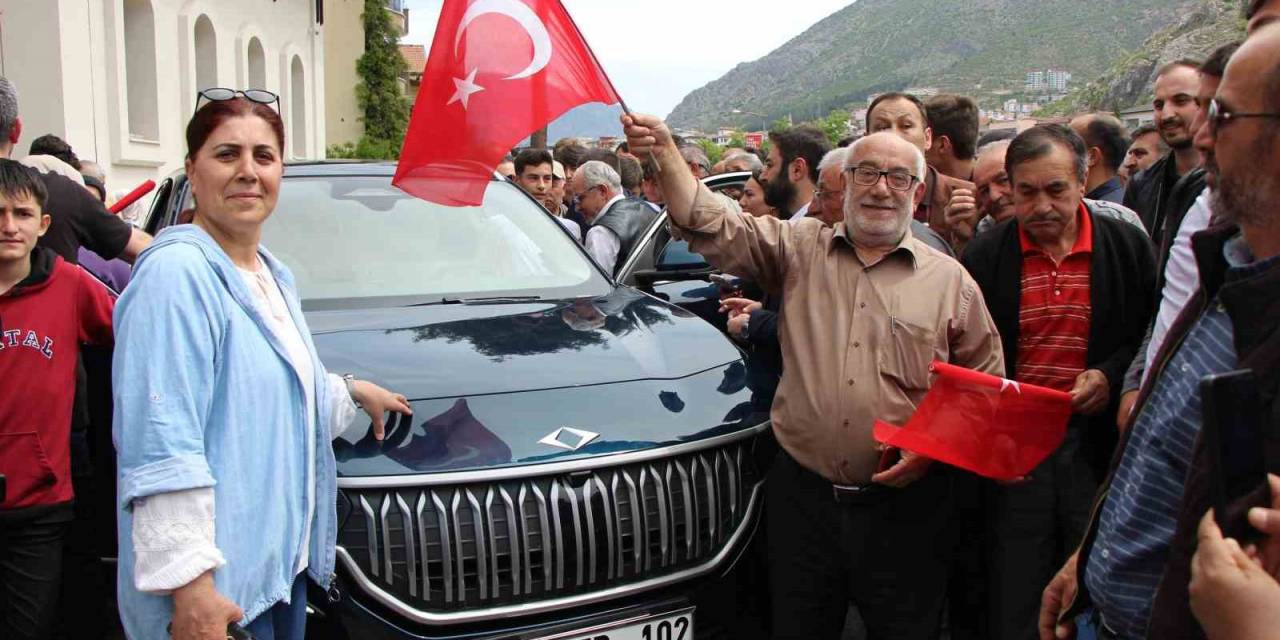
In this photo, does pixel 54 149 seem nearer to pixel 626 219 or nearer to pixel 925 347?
pixel 626 219

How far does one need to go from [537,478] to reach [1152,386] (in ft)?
4.78

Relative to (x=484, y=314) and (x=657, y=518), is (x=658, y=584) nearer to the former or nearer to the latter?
(x=657, y=518)

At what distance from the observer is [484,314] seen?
3461 mm

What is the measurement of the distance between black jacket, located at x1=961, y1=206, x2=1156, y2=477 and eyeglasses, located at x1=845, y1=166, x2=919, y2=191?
1.63ft

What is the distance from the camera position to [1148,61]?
6094cm

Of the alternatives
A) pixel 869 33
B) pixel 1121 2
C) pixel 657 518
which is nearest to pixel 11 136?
pixel 657 518

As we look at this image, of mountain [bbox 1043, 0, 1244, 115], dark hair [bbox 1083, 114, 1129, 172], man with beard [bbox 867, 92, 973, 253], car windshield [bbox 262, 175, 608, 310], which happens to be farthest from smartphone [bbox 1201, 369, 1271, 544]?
mountain [bbox 1043, 0, 1244, 115]

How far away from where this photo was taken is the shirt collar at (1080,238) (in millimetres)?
3006

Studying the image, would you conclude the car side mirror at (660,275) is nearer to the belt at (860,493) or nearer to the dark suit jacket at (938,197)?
the dark suit jacket at (938,197)

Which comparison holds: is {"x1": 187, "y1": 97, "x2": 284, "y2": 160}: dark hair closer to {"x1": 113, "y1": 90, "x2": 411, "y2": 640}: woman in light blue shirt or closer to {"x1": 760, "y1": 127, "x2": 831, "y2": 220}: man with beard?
{"x1": 113, "y1": 90, "x2": 411, "y2": 640}: woman in light blue shirt

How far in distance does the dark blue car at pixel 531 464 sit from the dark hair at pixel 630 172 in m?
5.11

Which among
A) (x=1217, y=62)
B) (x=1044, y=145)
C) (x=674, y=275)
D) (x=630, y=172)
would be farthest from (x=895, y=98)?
(x=630, y=172)

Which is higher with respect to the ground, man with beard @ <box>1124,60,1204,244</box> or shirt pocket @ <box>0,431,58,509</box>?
man with beard @ <box>1124,60,1204,244</box>

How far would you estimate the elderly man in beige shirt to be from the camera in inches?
108
